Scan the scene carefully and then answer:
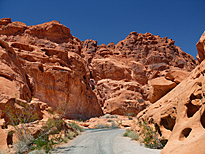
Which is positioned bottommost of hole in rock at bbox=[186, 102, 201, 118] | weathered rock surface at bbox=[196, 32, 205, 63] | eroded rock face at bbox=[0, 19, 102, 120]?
hole in rock at bbox=[186, 102, 201, 118]

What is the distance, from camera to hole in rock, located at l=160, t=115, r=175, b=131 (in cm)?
778

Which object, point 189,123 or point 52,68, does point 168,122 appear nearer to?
point 189,123

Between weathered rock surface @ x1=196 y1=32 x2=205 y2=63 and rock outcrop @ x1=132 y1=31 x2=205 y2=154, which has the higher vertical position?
weathered rock surface @ x1=196 y1=32 x2=205 y2=63

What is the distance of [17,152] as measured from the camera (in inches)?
253

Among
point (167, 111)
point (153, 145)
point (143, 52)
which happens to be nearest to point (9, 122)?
point (153, 145)

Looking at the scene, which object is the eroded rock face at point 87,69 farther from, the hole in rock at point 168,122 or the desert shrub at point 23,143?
the hole in rock at point 168,122

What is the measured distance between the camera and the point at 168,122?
26.5ft

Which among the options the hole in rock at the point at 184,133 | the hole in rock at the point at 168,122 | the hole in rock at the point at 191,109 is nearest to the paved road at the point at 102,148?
the hole in rock at the point at 168,122

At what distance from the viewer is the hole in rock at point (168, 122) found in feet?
25.5

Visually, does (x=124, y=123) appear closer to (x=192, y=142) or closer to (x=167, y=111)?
(x=167, y=111)

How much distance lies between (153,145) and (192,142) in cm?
436

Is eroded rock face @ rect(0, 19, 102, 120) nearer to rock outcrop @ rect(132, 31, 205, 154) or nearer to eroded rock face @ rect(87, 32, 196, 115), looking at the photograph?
eroded rock face @ rect(87, 32, 196, 115)

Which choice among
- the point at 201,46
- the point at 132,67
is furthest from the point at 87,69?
the point at 201,46

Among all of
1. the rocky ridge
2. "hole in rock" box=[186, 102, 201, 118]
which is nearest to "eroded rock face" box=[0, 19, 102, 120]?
the rocky ridge
